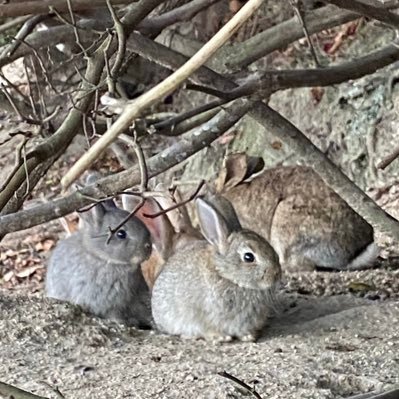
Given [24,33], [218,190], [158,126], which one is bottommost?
[158,126]

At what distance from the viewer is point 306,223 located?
746cm

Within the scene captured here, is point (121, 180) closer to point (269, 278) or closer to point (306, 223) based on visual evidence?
point (269, 278)

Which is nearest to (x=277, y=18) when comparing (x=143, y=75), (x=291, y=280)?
(x=143, y=75)

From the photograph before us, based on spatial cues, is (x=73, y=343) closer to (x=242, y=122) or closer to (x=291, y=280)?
(x=291, y=280)

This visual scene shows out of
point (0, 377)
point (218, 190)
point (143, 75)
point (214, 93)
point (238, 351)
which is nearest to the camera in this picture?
point (214, 93)

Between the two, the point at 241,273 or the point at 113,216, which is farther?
the point at 113,216

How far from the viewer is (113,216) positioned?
5.57 metres

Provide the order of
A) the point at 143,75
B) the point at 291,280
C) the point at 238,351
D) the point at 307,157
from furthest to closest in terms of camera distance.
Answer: the point at 143,75 → the point at 291,280 → the point at 307,157 → the point at 238,351

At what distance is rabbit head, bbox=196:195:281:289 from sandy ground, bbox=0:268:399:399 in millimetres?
294

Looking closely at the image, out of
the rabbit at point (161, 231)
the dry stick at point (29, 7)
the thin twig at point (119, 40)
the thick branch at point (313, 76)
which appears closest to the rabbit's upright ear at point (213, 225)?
the rabbit at point (161, 231)

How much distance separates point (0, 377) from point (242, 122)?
21.3ft

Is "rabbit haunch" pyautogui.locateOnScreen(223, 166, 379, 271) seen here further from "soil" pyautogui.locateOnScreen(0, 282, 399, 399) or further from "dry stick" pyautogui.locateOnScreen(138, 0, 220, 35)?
"dry stick" pyautogui.locateOnScreen(138, 0, 220, 35)

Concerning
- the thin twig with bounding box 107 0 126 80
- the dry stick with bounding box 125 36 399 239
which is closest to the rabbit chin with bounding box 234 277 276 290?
the dry stick with bounding box 125 36 399 239

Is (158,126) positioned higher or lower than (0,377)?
higher
